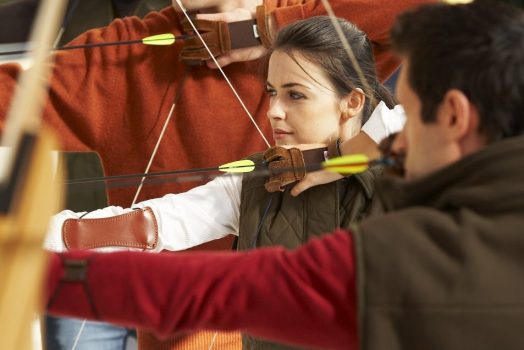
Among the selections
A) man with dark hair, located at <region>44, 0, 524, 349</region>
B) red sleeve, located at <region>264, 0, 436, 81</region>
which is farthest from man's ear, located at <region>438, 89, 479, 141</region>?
red sleeve, located at <region>264, 0, 436, 81</region>

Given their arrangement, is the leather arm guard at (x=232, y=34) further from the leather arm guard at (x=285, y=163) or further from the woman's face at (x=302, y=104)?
the leather arm guard at (x=285, y=163)

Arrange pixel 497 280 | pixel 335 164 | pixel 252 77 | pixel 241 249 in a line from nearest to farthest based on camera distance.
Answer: pixel 497 280 < pixel 335 164 < pixel 241 249 < pixel 252 77

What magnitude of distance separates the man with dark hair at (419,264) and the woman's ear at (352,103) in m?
0.47

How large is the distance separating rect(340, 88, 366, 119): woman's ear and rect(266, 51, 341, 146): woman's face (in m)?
0.01

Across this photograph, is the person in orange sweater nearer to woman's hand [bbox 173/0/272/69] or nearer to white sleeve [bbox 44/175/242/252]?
woman's hand [bbox 173/0/272/69]

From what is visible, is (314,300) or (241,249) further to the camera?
(241,249)

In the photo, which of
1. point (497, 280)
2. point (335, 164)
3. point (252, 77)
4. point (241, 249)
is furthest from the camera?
point (252, 77)

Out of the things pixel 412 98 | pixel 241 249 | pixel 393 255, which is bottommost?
pixel 241 249

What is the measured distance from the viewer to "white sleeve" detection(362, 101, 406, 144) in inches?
44.9

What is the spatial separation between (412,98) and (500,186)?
13 cm

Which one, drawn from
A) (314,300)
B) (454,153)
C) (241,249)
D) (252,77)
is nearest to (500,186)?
(454,153)

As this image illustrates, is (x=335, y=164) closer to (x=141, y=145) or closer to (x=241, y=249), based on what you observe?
(x=241, y=249)

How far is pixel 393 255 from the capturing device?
2.21ft

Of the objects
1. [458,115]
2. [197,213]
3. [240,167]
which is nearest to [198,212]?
[197,213]
